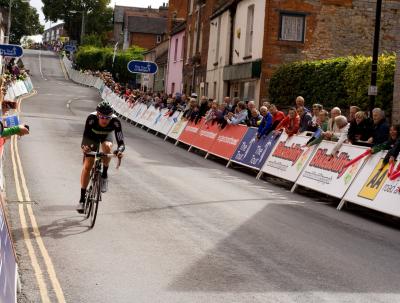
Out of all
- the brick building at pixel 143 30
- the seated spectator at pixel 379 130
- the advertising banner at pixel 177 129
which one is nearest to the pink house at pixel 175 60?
the advertising banner at pixel 177 129

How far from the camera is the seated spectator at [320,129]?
17016mm

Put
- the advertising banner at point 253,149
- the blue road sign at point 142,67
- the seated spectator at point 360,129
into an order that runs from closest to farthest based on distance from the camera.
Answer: the seated spectator at point 360,129 → the advertising banner at point 253,149 → the blue road sign at point 142,67

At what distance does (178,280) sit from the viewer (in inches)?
310

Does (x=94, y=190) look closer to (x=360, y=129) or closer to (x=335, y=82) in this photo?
(x=360, y=129)

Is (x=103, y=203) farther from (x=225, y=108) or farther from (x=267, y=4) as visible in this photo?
(x=267, y=4)

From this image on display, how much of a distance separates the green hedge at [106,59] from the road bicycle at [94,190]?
85.8 m

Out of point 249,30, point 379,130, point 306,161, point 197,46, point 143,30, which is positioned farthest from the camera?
point 143,30

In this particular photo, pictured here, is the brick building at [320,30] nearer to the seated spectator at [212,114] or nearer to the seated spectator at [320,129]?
the seated spectator at [212,114]

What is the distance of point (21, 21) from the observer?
5709 inches

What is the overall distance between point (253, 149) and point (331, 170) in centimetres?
516

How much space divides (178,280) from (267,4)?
27.8m


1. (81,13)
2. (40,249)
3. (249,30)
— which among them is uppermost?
(81,13)

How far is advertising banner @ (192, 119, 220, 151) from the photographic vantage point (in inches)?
979

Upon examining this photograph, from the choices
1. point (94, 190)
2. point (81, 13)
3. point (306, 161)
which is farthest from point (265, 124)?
point (81, 13)
